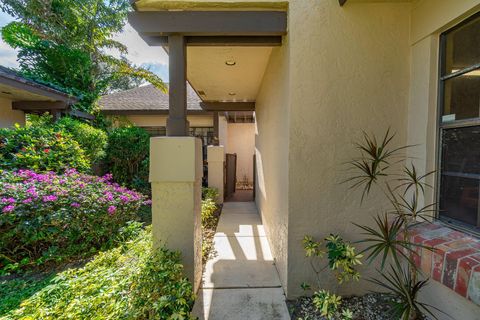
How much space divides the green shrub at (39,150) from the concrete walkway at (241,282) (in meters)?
4.22

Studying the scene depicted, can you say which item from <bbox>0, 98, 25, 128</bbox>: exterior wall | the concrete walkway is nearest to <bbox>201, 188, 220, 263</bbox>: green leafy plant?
the concrete walkway

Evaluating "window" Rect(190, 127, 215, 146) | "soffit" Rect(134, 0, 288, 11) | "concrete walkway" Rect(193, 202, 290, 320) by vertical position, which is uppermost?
"soffit" Rect(134, 0, 288, 11)

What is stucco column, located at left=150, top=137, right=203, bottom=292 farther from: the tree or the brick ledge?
the tree

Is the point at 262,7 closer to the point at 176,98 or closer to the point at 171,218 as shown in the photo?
the point at 176,98

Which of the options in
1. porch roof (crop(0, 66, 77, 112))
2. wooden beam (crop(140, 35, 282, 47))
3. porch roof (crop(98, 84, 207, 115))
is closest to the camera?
wooden beam (crop(140, 35, 282, 47))

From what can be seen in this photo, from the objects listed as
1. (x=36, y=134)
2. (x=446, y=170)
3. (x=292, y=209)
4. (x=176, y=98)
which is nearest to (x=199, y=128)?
(x=36, y=134)

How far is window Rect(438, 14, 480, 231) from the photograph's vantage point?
6.43 ft

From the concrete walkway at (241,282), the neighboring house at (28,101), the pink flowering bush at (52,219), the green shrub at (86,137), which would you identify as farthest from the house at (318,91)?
the neighboring house at (28,101)

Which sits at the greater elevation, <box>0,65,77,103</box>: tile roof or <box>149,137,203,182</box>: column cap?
<box>0,65,77,103</box>: tile roof

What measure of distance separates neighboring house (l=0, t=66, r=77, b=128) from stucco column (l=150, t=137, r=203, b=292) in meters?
6.43

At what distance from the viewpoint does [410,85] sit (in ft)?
8.43

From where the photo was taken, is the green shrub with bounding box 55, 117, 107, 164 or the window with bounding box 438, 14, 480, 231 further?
the green shrub with bounding box 55, 117, 107, 164

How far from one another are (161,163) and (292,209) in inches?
64.1

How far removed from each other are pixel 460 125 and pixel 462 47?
2.40 feet
